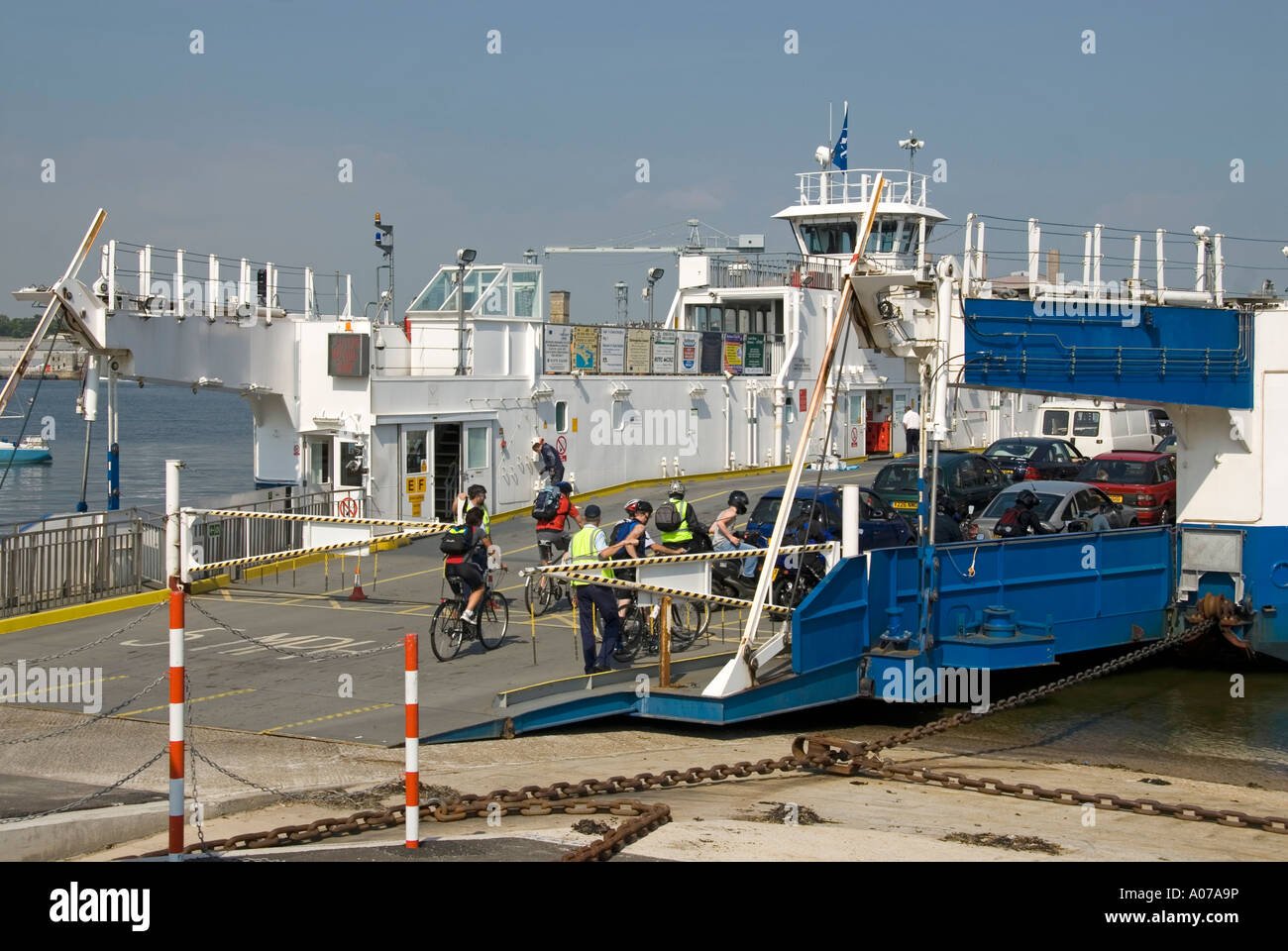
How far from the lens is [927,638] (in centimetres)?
1293

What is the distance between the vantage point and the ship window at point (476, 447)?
24.0 m

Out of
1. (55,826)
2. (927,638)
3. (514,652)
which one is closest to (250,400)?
(514,652)

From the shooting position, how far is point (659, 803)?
8.22 metres

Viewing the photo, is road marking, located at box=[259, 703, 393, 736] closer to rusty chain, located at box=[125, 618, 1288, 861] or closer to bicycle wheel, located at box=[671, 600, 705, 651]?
rusty chain, located at box=[125, 618, 1288, 861]

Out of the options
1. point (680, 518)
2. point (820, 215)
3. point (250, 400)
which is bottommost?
point (680, 518)

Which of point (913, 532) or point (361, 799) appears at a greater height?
point (913, 532)

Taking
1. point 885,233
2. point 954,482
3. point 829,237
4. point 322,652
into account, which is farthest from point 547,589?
point 885,233

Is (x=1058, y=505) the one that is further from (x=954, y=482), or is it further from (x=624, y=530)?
(x=624, y=530)

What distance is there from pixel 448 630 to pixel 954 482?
1163 centimetres

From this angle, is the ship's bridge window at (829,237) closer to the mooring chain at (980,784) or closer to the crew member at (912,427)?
the crew member at (912,427)

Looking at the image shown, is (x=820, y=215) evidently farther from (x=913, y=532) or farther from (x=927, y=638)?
(x=927, y=638)
